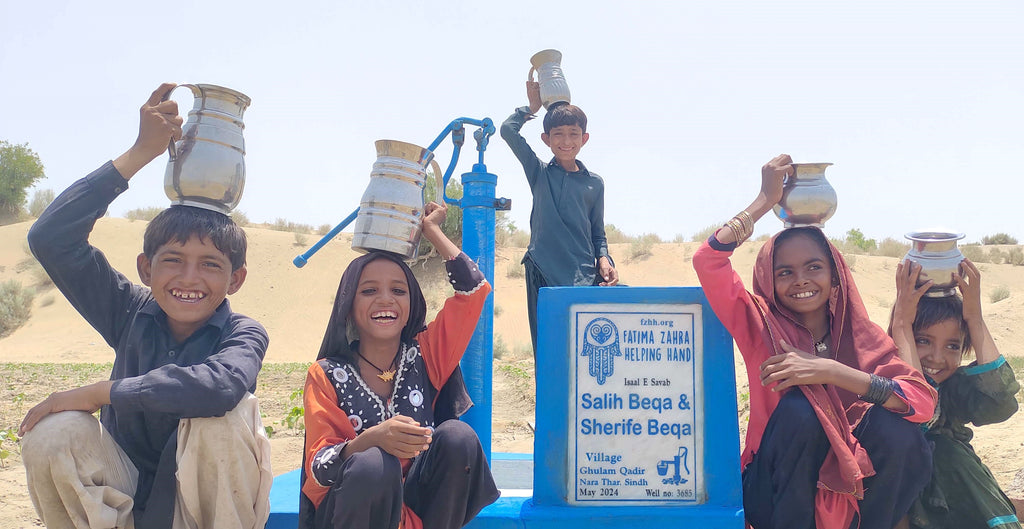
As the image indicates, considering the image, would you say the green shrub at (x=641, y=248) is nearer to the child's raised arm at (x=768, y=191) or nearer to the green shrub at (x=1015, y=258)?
the green shrub at (x=1015, y=258)

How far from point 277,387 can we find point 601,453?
345 inches

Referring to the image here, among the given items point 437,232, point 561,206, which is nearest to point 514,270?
point 561,206

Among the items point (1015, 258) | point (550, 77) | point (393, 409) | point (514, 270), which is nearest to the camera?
point (393, 409)

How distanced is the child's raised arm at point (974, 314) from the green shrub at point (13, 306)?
24682mm

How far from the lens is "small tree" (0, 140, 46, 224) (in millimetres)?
30250

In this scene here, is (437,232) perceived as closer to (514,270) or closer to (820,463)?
(820,463)

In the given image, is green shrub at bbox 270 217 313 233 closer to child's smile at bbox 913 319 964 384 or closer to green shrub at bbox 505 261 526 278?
green shrub at bbox 505 261 526 278

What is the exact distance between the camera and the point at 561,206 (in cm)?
417

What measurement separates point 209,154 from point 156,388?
87 cm

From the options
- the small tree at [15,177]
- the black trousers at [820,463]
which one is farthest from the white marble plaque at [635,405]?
the small tree at [15,177]

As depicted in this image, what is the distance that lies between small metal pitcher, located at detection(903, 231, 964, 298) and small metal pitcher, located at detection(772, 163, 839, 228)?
516 millimetres

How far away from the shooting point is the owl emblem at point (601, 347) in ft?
9.44

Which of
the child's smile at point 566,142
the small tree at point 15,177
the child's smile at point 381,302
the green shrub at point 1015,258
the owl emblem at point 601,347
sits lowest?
the owl emblem at point 601,347

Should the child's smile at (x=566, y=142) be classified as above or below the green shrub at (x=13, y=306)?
above
